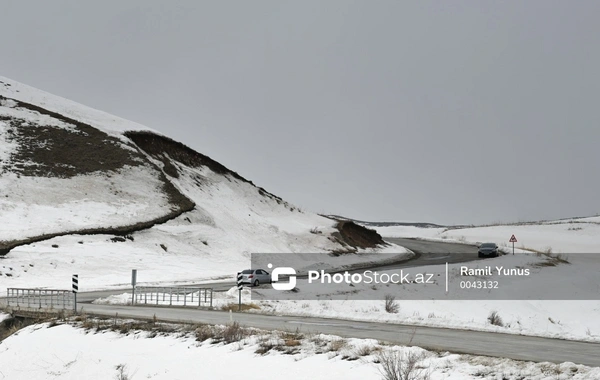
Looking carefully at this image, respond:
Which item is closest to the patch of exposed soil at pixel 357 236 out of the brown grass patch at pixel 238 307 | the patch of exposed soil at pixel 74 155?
the patch of exposed soil at pixel 74 155

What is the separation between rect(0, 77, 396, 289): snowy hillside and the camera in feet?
167

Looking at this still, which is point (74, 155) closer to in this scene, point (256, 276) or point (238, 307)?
point (256, 276)

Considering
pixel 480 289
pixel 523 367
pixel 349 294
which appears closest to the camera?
pixel 523 367

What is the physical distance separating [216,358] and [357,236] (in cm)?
6980

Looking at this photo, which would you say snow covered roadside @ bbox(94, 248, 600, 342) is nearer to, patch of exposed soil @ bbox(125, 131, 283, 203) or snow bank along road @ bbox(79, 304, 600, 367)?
snow bank along road @ bbox(79, 304, 600, 367)

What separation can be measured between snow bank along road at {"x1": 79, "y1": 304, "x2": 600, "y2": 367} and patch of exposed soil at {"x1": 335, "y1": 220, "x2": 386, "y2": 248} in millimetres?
55367

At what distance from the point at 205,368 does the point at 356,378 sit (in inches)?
167

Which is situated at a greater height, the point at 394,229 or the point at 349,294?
the point at 394,229

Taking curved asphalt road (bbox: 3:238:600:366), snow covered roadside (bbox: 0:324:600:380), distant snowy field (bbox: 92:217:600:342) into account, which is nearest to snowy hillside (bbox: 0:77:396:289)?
distant snowy field (bbox: 92:217:600:342)

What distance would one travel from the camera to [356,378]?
1145 centimetres

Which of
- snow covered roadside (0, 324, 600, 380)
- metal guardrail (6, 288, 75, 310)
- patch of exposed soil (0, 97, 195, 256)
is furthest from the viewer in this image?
patch of exposed soil (0, 97, 195, 256)

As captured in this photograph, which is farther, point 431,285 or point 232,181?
point 232,181

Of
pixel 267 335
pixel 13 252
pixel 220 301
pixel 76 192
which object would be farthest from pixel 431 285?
pixel 76 192

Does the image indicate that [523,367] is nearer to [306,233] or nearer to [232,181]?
[306,233]
